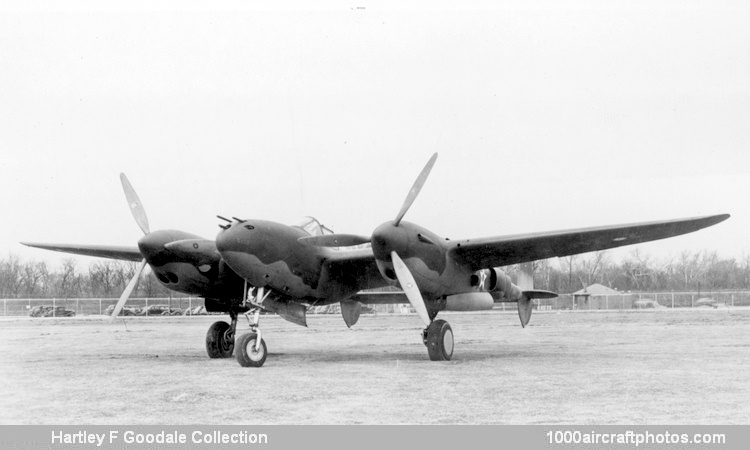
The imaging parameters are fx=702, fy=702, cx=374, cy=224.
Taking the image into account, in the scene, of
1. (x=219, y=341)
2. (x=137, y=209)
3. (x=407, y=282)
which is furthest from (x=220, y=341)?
(x=407, y=282)

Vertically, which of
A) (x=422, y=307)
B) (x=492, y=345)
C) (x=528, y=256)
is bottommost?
(x=492, y=345)

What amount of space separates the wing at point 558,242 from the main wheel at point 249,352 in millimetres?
4289

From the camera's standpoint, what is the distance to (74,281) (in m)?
73.3

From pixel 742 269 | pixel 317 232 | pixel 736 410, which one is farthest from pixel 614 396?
pixel 742 269

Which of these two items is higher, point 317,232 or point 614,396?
point 317,232

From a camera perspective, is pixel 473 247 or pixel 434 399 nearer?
pixel 434 399

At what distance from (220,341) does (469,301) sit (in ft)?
18.8

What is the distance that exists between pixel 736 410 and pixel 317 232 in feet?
31.8

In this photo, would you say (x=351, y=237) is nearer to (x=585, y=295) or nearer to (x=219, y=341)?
(x=219, y=341)

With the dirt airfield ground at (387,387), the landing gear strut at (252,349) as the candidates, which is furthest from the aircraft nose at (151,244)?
the landing gear strut at (252,349)

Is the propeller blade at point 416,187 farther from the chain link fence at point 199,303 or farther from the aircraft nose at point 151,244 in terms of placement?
the chain link fence at point 199,303

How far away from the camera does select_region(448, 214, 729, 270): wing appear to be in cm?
1300

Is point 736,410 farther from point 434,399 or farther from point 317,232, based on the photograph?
point 317,232

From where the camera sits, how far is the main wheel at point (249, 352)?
13195 mm
